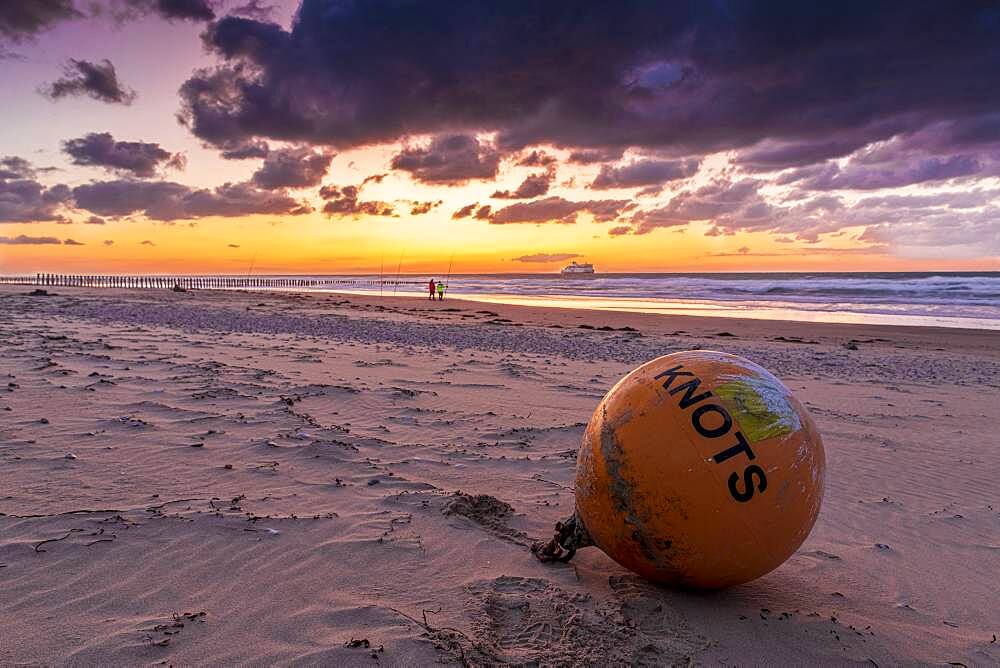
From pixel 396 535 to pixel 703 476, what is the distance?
1.85 m

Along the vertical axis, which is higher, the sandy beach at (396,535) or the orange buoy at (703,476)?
the orange buoy at (703,476)

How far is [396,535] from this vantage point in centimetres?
355

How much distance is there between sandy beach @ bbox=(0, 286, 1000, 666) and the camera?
2.58 meters

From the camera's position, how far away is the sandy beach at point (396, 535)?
2.58 m

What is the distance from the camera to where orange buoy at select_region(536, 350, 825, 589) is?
8.72 feet

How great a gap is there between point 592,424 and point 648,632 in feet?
3.22

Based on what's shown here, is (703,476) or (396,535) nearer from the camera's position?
(703,476)

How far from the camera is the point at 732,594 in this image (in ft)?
10.0

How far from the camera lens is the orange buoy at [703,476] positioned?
266 centimetres

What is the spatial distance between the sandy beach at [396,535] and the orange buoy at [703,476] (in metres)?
0.31

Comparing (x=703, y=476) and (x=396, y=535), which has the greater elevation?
(x=703, y=476)

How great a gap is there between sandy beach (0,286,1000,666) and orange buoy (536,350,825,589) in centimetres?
31

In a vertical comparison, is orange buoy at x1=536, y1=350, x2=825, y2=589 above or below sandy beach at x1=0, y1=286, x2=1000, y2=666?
above

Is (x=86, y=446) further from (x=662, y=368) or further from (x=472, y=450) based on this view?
(x=662, y=368)
